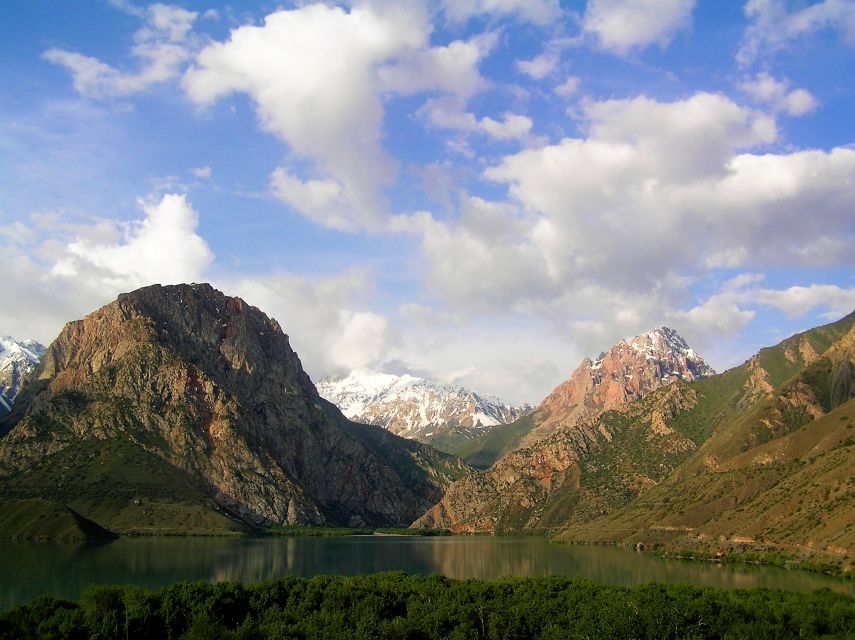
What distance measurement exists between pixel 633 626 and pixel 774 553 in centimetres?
13079

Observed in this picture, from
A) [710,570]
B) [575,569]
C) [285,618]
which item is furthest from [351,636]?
[710,570]

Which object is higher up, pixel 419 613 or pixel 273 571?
pixel 419 613

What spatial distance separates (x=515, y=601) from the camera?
308ft

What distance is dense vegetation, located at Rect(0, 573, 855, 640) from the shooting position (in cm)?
7875

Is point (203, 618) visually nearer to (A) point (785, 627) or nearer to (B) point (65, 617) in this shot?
(B) point (65, 617)

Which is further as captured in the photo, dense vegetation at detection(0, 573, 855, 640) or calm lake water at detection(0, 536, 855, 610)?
calm lake water at detection(0, 536, 855, 610)

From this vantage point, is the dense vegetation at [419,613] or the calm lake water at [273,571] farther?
the calm lake water at [273,571]

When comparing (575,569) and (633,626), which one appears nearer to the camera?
(633,626)

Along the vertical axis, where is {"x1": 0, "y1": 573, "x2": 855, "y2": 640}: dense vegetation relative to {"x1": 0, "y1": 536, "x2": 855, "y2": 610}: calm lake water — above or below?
above

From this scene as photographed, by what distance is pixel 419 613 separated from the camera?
86.8 metres

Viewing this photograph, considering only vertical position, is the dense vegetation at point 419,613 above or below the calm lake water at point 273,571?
above

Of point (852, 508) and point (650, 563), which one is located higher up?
point (852, 508)

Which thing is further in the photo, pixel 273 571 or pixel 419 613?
pixel 273 571

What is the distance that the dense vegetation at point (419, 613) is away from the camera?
7875cm
